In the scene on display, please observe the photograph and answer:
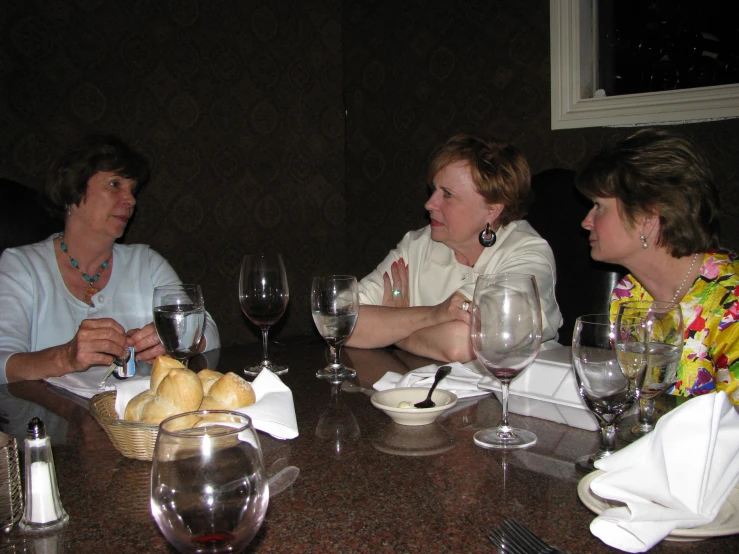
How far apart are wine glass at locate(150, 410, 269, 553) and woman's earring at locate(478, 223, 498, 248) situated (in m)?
1.88

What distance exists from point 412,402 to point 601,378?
35cm

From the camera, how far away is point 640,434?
98 cm

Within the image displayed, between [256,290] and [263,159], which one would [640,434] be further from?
[263,159]

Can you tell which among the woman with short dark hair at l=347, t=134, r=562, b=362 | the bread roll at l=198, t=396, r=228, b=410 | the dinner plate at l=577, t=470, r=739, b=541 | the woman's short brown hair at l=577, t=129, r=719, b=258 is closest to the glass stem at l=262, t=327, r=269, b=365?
the bread roll at l=198, t=396, r=228, b=410

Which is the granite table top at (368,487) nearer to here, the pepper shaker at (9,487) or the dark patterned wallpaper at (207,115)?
the pepper shaker at (9,487)

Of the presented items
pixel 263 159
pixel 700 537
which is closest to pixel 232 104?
pixel 263 159

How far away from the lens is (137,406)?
0.93m

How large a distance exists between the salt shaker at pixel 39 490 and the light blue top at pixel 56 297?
42.5 inches

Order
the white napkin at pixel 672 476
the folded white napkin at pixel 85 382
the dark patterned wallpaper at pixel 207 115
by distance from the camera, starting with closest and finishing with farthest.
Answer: the white napkin at pixel 672 476 < the folded white napkin at pixel 85 382 < the dark patterned wallpaper at pixel 207 115

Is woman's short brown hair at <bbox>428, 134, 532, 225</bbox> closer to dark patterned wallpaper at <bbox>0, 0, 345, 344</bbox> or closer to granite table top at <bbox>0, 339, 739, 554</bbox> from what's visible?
granite table top at <bbox>0, 339, 739, 554</bbox>

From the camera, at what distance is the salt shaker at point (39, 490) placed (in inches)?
29.0

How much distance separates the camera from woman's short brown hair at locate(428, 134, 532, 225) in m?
2.25

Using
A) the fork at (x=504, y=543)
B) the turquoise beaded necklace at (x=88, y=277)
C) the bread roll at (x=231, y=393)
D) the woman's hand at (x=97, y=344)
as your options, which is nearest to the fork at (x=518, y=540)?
the fork at (x=504, y=543)

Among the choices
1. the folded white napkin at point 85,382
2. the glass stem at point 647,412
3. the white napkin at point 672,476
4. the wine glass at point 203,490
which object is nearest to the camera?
the wine glass at point 203,490
